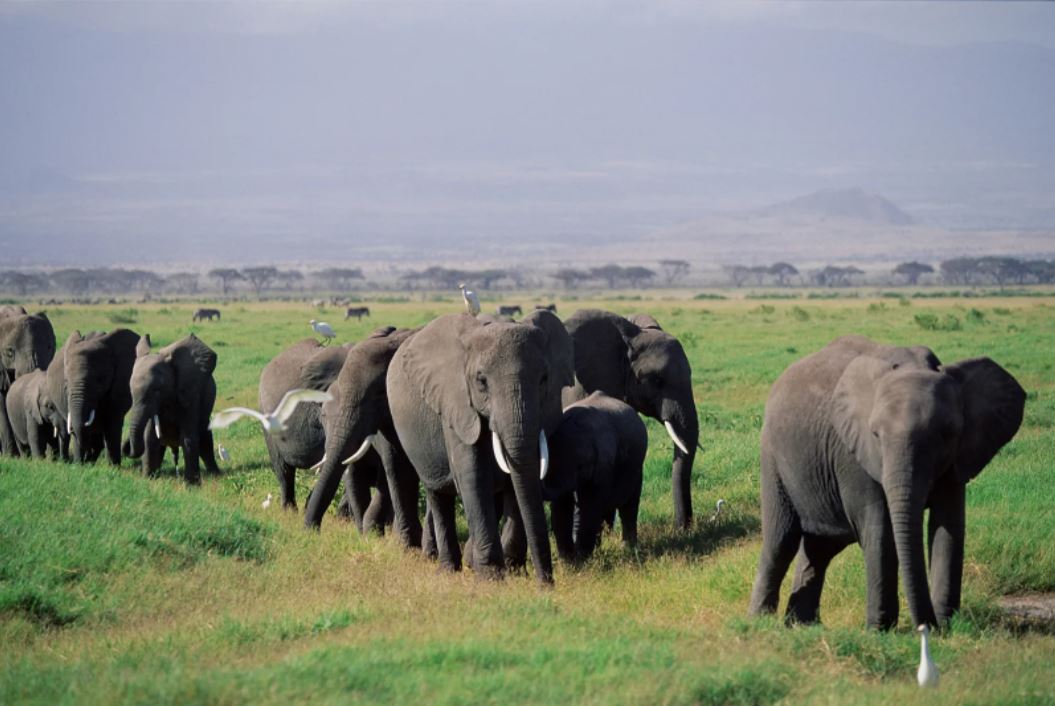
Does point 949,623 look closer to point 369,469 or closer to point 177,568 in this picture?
point 177,568

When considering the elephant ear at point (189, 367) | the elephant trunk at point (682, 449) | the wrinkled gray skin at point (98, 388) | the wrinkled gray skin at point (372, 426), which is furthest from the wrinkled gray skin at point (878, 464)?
the wrinkled gray skin at point (98, 388)

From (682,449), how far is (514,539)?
3.07m

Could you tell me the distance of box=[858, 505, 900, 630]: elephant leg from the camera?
922 cm

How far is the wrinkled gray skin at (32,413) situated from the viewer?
66.2ft

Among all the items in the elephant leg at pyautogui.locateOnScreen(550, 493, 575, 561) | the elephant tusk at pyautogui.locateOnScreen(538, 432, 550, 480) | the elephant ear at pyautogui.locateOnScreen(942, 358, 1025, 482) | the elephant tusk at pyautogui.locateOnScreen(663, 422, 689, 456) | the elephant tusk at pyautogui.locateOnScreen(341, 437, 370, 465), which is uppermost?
the elephant ear at pyautogui.locateOnScreen(942, 358, 1025, 482)

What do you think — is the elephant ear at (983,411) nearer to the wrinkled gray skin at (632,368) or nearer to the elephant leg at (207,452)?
the wrinkled gray skin at (632,368)

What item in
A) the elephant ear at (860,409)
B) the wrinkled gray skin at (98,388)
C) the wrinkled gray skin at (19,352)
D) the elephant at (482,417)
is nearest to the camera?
the elephant ear at (860,409)

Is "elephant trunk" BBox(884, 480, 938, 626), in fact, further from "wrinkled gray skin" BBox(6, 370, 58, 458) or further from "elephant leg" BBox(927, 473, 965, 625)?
"wrinkled gray skin" BBox(6, 370, 58, 458)

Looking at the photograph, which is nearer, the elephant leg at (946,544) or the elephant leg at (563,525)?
the elephant leg at (946,544)

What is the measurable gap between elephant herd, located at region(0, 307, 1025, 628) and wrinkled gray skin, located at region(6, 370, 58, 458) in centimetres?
6

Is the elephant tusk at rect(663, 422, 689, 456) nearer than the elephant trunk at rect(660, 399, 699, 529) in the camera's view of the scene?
No

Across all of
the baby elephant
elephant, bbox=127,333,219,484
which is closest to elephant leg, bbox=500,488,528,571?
the baby elephant

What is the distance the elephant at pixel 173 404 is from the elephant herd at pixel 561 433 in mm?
29

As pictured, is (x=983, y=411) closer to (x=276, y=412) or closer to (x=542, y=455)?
(x=542, y=455)
